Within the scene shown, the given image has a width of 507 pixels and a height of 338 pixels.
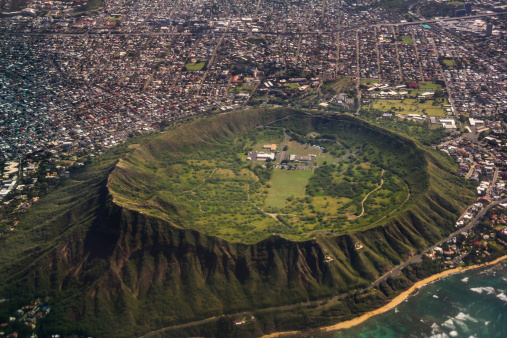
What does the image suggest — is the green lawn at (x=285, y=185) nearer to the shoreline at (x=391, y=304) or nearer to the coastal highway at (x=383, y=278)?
the coastal highway at (x=383, y=278)

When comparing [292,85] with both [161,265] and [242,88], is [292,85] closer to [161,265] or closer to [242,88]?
[242,88]

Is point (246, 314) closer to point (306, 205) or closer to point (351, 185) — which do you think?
point (306, 205)

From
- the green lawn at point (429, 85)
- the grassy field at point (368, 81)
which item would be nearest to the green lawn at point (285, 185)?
the grassy field at point (368, 81)

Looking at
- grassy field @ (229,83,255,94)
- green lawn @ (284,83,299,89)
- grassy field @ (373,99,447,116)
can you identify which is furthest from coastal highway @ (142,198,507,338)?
grassy field @ (229,83,255,94)

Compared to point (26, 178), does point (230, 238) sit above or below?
above

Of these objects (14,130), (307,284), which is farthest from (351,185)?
(14,130)

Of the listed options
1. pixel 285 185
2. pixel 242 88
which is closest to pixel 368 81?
pixel 242 88
